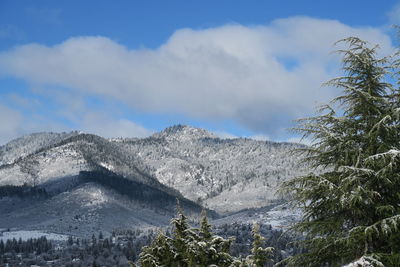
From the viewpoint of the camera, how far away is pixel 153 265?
74.3 ft

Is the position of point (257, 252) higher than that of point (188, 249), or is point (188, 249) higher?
point (188, 249)

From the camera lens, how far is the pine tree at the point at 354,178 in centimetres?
1347

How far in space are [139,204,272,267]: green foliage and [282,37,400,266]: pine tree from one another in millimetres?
7670

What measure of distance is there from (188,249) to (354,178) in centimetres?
1125

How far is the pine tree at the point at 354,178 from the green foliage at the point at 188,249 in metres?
7.67

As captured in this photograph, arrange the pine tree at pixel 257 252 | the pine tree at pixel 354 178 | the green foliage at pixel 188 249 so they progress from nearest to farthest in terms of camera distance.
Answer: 1. the pine tree at pixel 354 178
2. the pine tree at pixel 257 252
3. the green foliage at pixel 188 249

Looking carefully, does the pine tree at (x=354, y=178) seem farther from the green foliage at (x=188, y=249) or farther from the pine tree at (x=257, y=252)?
the green foliage at (x=188, y=249)

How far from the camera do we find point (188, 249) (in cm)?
2225

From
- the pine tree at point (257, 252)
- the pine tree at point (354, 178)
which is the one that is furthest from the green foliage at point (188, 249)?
the pine tree at point (354, 178)

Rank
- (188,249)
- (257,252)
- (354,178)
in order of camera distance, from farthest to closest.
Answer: (188,249) → (257,252) → (354,178)

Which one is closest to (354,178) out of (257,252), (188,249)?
(257,252)

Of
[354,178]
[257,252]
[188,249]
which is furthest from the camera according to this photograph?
[188,249]

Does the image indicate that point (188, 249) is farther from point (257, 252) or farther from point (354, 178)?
point (354, 178)

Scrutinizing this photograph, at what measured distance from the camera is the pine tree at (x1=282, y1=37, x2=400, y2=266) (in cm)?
1347
